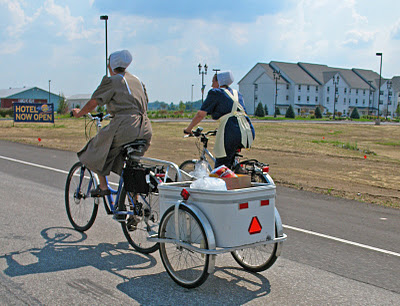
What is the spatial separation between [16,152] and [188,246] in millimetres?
13644

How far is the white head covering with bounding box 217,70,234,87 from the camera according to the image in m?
6.37

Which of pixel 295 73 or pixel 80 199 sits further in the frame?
pixel 295 73

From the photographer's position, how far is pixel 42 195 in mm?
8922

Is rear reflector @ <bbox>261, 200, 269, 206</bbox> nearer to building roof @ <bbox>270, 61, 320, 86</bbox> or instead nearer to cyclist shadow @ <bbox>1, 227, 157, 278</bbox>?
cyclist shadow @ <bbox>1, 227, 157, 278</bbox>

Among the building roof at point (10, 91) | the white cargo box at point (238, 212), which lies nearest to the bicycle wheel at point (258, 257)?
the white cargo box at point (238, 212)

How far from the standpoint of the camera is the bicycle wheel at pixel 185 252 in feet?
14.4

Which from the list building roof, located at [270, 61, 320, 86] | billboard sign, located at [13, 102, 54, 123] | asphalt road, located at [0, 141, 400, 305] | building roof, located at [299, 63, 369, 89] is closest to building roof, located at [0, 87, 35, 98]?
building roof, located at [270, 61, 320, 86]

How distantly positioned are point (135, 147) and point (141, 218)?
84 cm

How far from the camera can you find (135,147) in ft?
18.8

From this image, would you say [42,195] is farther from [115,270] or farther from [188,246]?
[188,246]

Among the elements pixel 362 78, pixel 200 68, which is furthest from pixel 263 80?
pixel 200 68

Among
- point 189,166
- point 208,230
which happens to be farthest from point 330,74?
point 208,230

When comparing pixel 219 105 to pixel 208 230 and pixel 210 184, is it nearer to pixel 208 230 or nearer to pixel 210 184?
pixel 210 184

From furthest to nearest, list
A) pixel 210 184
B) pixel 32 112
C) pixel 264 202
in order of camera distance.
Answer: pixel 32 112 → pixel 264 202 → pixel 210 184
